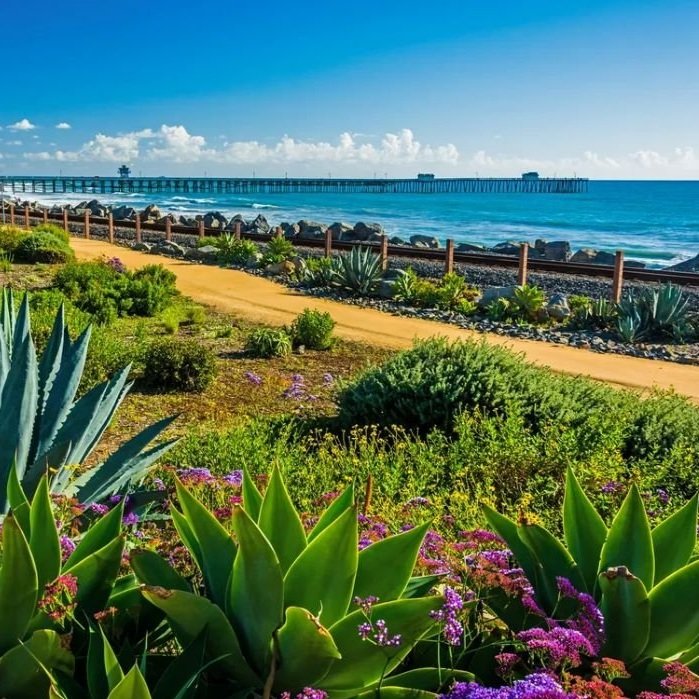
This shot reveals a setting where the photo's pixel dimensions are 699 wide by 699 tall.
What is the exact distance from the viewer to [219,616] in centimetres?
196

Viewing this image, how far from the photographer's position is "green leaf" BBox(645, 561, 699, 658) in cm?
211

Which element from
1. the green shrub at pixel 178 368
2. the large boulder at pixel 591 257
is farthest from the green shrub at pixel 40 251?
the large boulder at pixel 591 257

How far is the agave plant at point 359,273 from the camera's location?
57.7 feet

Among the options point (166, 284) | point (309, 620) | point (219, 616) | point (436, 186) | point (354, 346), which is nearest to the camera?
point (309, 620)

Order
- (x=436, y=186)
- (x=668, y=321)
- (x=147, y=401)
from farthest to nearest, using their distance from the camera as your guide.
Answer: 1. (x=436, y=186)
2. (x=668, y=321)
3. (x=147, y=401)

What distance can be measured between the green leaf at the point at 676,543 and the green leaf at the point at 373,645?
804mm

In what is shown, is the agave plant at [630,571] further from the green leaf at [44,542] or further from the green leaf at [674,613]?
the green leaf at [44,542]

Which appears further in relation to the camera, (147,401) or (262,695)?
(147,401)

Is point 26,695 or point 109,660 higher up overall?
point 109,660

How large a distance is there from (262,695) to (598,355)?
36.7ft

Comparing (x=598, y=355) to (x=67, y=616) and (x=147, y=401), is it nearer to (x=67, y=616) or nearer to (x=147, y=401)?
(x=147, y=401)

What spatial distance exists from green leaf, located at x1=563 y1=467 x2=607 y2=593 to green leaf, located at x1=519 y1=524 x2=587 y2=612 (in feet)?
0.12

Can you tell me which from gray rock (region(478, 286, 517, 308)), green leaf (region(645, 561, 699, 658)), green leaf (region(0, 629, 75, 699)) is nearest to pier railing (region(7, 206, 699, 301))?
gray rock (region(478, 286, 517, 308))

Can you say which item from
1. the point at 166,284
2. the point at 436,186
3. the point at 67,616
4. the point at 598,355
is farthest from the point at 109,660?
the point at 436,186
